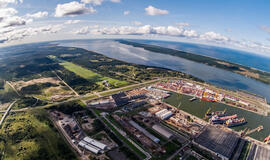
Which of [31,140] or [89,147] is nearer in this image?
[89,147]

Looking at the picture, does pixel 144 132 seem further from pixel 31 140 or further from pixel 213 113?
pixel 31 140

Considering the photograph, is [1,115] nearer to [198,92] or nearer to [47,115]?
[47,115]

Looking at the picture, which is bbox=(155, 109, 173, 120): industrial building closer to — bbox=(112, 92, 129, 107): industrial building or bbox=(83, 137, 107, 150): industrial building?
bbox=(112, 92, 129, 107): industrial building

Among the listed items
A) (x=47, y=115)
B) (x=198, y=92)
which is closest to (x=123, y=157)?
(x=47, y=115)

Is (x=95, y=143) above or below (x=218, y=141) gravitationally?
above

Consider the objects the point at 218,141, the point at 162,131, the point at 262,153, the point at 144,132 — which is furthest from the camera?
the point at 162,131

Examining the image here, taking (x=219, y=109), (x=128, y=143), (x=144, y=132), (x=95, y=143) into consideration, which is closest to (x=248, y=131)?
(x=219, y=109)

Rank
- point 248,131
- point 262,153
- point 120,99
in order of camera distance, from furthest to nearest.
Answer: point 120,99, point 248,131, point 262,153
